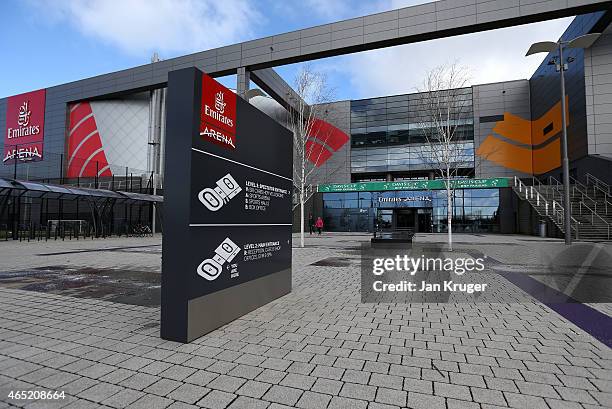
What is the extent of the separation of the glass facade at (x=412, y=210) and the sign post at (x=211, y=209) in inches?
1250

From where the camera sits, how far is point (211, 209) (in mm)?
4352

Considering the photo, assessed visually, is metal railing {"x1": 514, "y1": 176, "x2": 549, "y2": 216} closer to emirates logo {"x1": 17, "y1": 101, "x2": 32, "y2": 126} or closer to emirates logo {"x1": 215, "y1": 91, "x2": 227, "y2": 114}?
emirates logo {"x1": 215, "y1": 91, "x2": 227, "y2": 114}

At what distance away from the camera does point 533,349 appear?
380 cm

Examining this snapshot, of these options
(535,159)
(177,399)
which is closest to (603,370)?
(177,399)

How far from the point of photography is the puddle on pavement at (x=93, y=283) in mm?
6359

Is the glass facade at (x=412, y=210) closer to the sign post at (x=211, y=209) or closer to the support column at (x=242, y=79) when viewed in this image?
the support column at (x=242, y=79)

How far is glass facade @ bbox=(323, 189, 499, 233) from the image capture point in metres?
35.2

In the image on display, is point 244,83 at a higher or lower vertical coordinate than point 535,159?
higher

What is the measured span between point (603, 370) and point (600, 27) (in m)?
32.0

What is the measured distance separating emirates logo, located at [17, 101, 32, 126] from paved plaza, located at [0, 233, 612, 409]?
183 feet

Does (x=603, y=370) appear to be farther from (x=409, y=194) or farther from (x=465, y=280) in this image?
(x=409, y=194)

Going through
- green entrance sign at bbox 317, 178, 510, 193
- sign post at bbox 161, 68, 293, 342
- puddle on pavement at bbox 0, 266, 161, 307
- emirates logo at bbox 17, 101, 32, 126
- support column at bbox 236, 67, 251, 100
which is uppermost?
emirates logo at bbox 17, 101, 32, 126

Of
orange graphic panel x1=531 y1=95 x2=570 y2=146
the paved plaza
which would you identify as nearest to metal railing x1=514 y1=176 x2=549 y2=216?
orange graphic panel x1=531 y1=95 x2=570 y2=146
